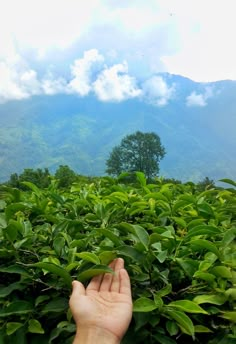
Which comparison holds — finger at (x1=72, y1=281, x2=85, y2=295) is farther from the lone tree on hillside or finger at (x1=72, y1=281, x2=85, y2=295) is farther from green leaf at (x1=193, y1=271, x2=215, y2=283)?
the lone tree on hillside

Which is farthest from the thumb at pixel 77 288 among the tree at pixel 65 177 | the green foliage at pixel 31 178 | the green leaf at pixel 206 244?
the green foliage at pixel 31 178

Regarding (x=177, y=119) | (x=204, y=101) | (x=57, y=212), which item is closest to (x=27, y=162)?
(x=177, y=119)

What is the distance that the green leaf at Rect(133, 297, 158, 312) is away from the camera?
0.72 m

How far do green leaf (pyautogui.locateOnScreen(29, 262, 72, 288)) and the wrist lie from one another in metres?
0.10

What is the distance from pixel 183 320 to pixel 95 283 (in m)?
0.19

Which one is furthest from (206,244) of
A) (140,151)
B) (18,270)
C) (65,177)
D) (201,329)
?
(140,151)

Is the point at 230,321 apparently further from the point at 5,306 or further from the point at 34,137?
the point at 34,137

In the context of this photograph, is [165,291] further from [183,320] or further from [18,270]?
[18,270]

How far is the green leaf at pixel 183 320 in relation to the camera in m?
0.69

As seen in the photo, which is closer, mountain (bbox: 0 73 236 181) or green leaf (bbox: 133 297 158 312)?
green leaf (bbox: 133 297 158 312)

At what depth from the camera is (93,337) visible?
74 centimetres

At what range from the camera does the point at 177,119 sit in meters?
119

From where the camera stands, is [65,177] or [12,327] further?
[65,177]

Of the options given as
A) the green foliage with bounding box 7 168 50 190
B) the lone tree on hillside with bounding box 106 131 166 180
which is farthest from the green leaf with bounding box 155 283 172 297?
the lone tree on hillside with bounding box 106 131 166 180
